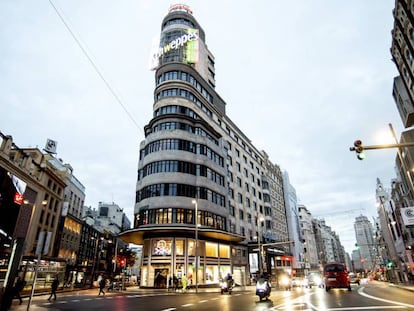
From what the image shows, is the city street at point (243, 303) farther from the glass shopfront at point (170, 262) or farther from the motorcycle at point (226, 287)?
the glass shopfront at point (170, 262)

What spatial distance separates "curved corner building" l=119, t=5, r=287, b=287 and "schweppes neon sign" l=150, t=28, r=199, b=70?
19 centimetres

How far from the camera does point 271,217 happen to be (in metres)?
67.8

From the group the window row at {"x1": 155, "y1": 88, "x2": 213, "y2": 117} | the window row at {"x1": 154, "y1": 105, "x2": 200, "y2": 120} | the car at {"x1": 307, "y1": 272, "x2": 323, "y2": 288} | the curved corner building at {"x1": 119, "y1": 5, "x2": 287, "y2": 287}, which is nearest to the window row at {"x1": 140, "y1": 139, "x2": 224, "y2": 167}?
the curved corner building at {"x1": 119, "y1": 5, "x2": 287, "y2": 287}

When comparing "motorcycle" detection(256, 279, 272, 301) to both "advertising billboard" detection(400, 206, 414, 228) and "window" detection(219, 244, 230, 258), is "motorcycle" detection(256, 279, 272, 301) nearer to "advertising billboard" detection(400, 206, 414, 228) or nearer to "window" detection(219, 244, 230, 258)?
"advertising billboard" detection(400, 206, 414, 228)

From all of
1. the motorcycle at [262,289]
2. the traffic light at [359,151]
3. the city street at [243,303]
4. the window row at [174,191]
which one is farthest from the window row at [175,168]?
the traffic light at [359,151]

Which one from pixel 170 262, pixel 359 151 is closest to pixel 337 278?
pixel 359 151

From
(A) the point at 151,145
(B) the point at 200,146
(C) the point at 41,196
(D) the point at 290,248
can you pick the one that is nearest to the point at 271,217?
(D) the point at 290,248

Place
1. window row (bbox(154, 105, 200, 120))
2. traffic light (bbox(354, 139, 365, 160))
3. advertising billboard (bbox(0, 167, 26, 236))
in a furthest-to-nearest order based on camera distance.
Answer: window row (bbox(154, 105, 200, 120)) → advertising billboard (bbox(0, 167, 26, 236)) → traffic light (bbox(354, 139, 365, 160))

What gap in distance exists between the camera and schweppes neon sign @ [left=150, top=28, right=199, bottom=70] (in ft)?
178

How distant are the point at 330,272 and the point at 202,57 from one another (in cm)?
4617

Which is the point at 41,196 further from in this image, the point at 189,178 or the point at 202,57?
the point at 202,57

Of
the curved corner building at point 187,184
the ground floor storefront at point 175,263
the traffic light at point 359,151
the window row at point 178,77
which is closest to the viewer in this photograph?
the traffic light at point 359,151

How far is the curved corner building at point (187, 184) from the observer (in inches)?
1419

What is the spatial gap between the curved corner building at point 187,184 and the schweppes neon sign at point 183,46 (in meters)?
0.19
